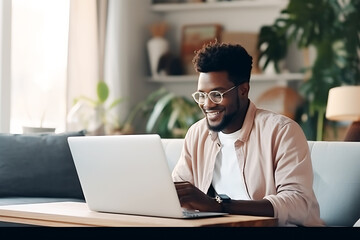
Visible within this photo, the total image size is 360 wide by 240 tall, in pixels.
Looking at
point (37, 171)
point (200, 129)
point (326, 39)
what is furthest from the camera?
point (326, 39)

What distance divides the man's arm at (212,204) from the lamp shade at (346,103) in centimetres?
215

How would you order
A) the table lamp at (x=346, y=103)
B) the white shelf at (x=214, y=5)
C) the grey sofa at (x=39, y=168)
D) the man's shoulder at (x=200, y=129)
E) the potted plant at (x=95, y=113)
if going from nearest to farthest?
the man's shoulder at (x=200, y=129), the grey sofa at (x=39, y=168), the table lamp at (x=346, y=103), the potted plant at (x=95, y=113), the white shelf at (x=214, y=5)

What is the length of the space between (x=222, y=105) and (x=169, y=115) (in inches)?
141

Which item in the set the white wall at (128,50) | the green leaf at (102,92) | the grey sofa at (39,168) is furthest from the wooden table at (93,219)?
the white wall at (128,50)

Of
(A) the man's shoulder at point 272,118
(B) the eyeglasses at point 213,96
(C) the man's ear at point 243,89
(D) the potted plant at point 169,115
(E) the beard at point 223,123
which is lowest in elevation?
(D) the potted plant at point 169,115

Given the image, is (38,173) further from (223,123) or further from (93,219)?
(93,219)

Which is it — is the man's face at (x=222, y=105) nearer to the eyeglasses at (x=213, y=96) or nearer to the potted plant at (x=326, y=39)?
the eyeglasses at (x=213, y=96)

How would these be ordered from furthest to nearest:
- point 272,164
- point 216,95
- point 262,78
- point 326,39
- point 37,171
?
point 262,78, point 326,39, point 37,171, point 216,95, point 272,164

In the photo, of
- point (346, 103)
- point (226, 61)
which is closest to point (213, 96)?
point (226, 61)

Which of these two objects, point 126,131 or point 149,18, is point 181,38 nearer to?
point 149,18

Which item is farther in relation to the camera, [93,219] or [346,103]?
[346,103]

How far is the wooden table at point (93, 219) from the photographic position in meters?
2.12

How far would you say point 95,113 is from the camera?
19.6 ft

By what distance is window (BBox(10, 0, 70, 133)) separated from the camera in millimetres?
5527
